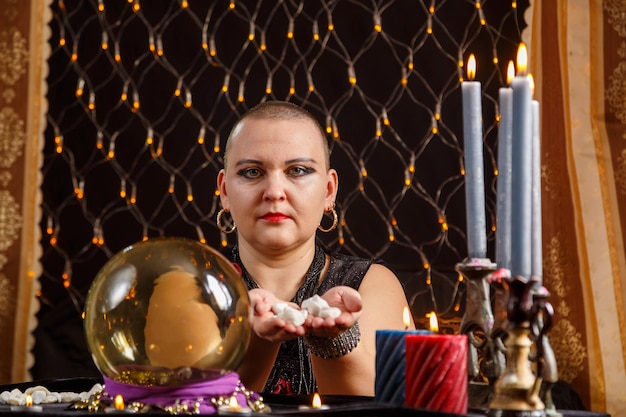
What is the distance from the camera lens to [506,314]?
21.9 inches

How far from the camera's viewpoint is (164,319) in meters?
0.57

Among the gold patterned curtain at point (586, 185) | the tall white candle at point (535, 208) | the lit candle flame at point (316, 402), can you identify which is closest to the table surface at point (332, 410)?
the lit candle flame at point (316, 402)

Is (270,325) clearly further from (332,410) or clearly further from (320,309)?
(332,410)

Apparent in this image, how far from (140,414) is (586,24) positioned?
121 cm

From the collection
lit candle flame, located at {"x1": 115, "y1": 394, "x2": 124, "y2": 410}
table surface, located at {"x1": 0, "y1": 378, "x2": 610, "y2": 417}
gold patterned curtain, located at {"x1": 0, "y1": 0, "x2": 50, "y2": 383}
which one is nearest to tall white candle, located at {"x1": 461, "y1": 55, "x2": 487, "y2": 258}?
table surface, located at {"x1": 0, "y1": 378, "x2": 610, "y2": 417}

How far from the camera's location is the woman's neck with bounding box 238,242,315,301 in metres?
1.31

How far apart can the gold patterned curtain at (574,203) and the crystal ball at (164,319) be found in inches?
39.3

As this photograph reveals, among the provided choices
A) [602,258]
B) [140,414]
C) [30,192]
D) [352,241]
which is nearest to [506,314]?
[140,414]

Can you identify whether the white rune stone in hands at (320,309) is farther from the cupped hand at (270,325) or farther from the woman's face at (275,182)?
the woman's face at (275,182)

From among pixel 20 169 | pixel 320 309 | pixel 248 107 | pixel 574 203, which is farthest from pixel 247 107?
pixel 320 309

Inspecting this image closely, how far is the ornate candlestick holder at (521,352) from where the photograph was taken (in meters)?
0.53

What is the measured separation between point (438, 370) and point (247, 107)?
3.85 ft

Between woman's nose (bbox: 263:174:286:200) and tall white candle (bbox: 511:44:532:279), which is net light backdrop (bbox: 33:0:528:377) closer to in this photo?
woman's nose (bbox: 263:174:286:200)

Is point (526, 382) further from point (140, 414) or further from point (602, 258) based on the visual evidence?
point (602, 258)
